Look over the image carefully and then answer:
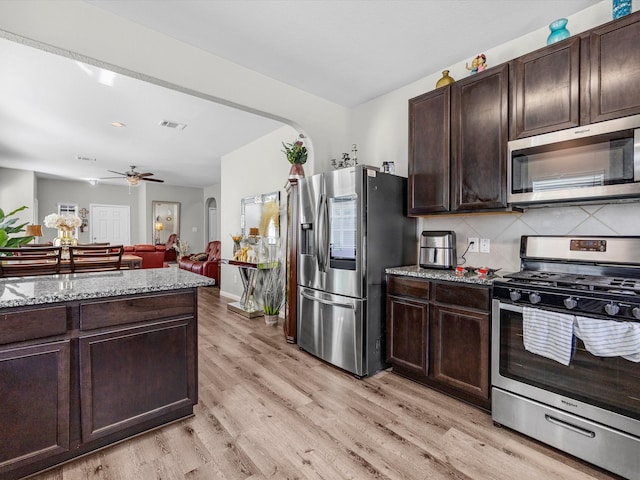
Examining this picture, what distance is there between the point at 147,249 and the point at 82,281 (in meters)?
5.62

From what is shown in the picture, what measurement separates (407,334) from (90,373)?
2.17 metres

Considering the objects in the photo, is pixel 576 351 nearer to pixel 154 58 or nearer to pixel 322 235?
pixel 322 235

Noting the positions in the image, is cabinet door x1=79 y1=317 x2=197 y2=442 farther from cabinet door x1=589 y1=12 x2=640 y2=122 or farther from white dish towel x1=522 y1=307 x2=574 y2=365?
cabinet door x1=589 y1=12 x2=640 y2=122

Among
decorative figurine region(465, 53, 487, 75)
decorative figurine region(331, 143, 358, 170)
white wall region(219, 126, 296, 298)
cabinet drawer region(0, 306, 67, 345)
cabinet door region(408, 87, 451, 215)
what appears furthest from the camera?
white wall region(219, 126, 296, 298)

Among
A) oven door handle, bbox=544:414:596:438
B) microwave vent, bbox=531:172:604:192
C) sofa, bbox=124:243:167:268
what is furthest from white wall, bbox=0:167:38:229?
oven door handle, bbox=544:414:596:438

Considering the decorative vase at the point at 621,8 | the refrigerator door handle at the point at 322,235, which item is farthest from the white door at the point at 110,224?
the decorative vase at the point at 621,8

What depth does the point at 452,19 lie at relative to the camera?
2283 millimetres

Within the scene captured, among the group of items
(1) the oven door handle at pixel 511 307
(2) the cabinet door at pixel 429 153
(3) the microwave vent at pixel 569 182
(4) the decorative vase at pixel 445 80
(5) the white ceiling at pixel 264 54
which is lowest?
(1) the oven door handle at pixel 511 307

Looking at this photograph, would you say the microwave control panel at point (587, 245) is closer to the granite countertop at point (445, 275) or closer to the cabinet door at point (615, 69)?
the granite countertop at point (445, 275)

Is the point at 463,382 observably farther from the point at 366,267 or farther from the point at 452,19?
the point at 452,19

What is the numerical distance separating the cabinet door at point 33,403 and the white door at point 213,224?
9.38m

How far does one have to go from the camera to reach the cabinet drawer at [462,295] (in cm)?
214

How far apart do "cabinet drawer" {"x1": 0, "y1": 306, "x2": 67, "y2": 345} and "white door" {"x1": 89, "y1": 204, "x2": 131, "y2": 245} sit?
9600 mm

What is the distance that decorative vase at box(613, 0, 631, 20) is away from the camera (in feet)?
6.07
